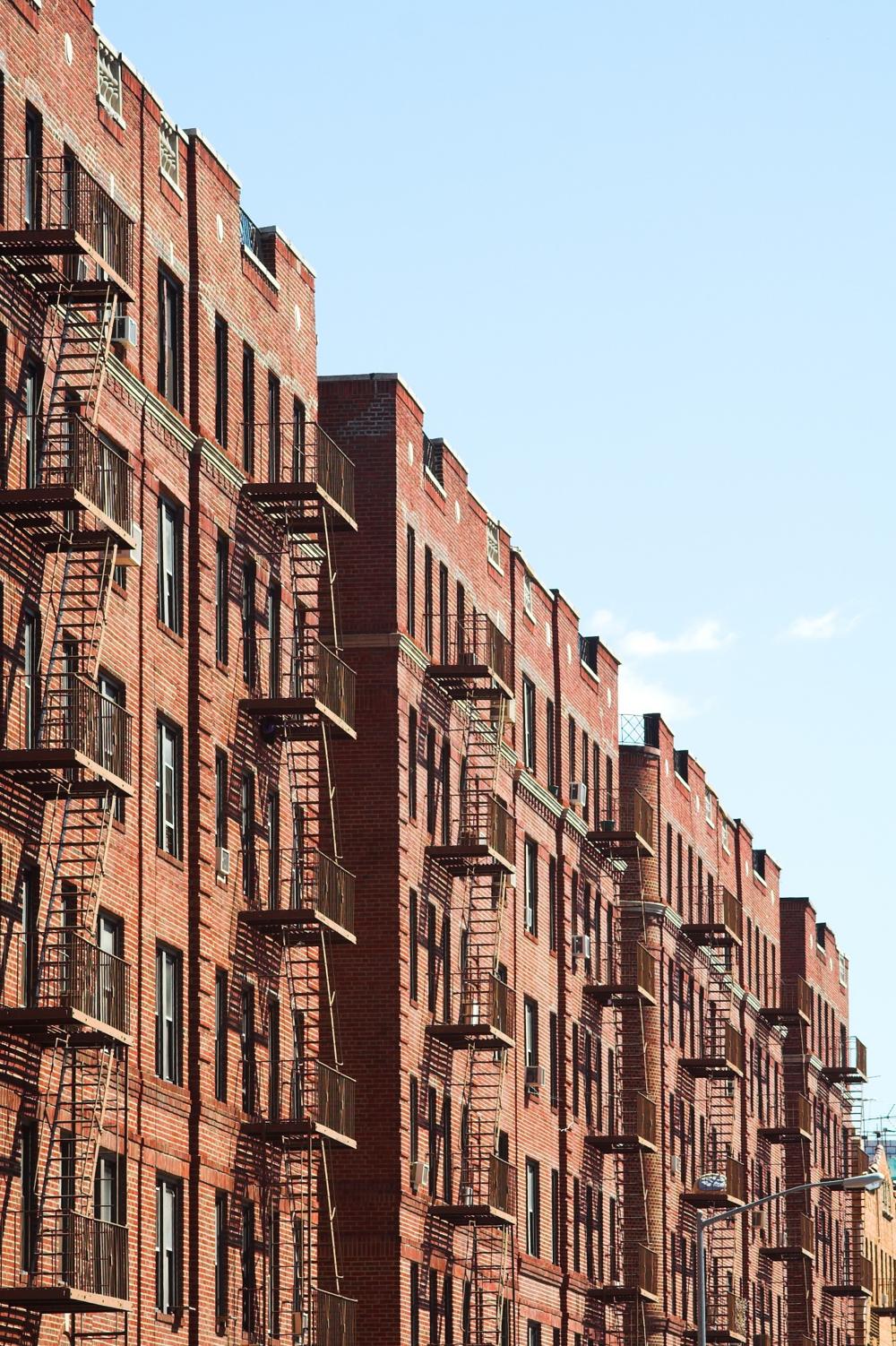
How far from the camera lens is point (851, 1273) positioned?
13100 cm

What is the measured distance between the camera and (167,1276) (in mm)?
47875

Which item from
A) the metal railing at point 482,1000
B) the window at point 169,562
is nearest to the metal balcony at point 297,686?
the window at point 169,562

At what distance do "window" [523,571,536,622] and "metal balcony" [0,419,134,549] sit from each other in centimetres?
3095

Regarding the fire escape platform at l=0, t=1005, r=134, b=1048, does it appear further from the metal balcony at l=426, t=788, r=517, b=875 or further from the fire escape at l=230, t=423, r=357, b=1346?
the metal balcony at l=426, t=788, r=517, b=875

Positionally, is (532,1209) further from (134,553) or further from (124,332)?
(124,332)

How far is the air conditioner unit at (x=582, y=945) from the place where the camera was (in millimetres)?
80312

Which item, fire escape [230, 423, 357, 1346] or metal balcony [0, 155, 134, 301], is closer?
metal balcony [0, 155, 134, 301]

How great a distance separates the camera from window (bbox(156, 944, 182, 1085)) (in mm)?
48375

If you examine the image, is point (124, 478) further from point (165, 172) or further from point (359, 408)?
point (359, 408)

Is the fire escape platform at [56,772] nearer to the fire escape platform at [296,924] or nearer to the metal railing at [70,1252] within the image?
the metal railing at [70,1252]

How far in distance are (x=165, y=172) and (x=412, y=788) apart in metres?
18.2

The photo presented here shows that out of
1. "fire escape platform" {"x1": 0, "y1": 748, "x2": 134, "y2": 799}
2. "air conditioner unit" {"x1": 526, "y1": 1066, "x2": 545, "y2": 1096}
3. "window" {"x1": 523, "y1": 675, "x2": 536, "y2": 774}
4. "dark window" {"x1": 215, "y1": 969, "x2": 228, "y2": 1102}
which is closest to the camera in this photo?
"fire escape platform" {"x1": 0, "y1": 748, "x2": 134, "y2": 799}

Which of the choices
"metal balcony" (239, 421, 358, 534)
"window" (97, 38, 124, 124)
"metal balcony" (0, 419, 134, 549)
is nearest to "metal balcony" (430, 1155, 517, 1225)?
"metal balcony" (239, 421, 358, 534)

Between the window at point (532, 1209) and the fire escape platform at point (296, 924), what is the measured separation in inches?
784
